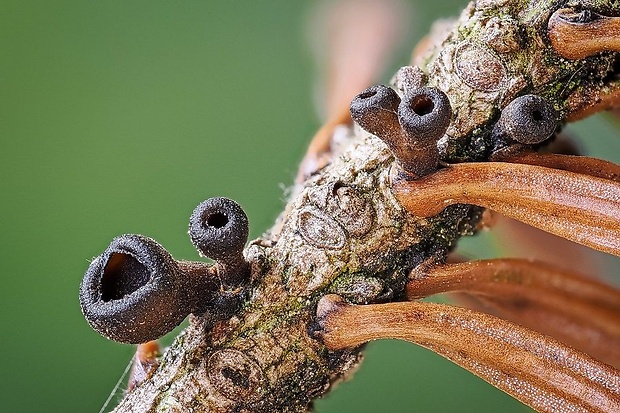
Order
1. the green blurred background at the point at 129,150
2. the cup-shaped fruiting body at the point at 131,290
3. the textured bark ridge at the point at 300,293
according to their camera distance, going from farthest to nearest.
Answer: the green blurred background at the point at 129,150, the textured bark ridge at the point at 300,293, the cup-shaped fruiting body at the point at 131,290

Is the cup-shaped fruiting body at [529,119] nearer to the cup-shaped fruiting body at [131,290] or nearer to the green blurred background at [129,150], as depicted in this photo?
the cup-shaped fruiting body at [131,290]

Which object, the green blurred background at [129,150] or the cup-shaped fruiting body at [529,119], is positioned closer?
the cup-shaped fruiting body at [529,119]

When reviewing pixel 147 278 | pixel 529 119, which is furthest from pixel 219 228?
pixel 529 119

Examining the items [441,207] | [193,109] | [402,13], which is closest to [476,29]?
[441,207]

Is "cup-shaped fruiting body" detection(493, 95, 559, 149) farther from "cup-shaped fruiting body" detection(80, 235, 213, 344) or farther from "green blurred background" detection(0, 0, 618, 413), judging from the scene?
"green blurred background" detection(0, 0, 618, 413)

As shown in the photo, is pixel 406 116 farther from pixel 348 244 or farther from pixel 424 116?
pixel 348 244

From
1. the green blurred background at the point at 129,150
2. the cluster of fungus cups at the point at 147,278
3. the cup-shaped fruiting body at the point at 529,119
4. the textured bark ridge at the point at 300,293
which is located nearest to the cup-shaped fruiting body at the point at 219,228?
the cluster of fungus cups at the point at 147,278
